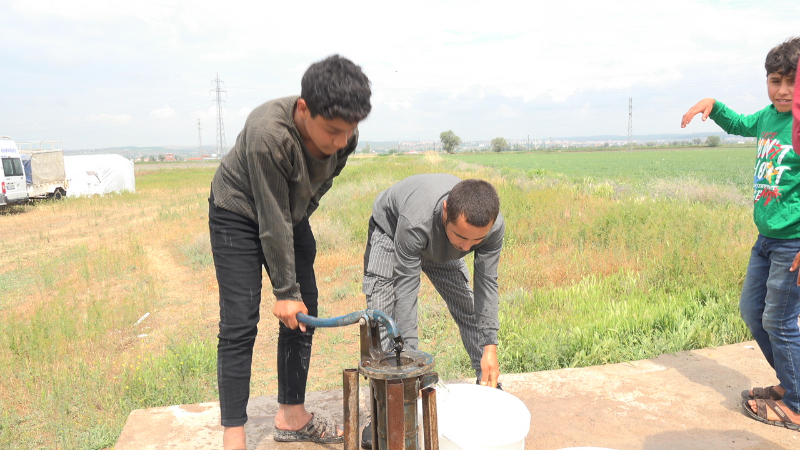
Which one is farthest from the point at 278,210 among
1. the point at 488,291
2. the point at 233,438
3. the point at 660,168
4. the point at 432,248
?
the point at 660,168

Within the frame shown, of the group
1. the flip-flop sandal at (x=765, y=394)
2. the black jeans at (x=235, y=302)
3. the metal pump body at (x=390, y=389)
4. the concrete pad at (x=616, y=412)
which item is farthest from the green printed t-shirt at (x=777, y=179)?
the black jeans at (x=235, y=302)

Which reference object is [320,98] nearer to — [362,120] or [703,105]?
[362,120]

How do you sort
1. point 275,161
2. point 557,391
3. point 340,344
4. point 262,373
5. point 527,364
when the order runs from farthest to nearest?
point 340,344 < point 262,373 < point 527,364 < point 557,391 < point 275,161

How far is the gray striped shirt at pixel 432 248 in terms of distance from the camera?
2.20m

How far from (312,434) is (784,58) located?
2.62 m

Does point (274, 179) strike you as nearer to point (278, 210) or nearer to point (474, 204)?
point (278, 210)

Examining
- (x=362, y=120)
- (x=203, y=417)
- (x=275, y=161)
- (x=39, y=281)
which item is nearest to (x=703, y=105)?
(x=362, y=120)

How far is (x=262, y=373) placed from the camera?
13.2ft

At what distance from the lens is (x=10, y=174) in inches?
639

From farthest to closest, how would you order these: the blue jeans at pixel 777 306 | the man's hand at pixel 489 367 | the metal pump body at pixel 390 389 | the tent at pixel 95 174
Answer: the tent at pixel 95 174, the blue jeans at pixel 777 306, the man's hand at pixel 489 367, the metal pump body at pixel 390 389

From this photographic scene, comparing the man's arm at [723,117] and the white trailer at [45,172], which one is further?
the white trailer at [45,172]

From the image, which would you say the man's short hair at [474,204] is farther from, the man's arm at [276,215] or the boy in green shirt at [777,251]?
the boy in green shirt at [777,251]

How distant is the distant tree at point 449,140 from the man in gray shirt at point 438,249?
322ft

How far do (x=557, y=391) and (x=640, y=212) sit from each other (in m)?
5.21
